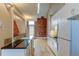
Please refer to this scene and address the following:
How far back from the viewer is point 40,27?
2.76m

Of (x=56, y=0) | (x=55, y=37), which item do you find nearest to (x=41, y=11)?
(x=55, y=37)

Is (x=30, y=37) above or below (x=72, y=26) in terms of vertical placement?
below

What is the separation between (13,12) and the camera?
2.92m

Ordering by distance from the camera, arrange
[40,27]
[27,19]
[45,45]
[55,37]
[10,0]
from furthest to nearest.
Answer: [55,37] < [45,45] < [40,27] < [27,19] < [10,0]

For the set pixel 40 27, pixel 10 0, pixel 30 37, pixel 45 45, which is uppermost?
pixel 10 0

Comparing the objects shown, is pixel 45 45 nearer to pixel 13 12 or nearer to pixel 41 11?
pixel 41 11

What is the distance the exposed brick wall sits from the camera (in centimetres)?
269

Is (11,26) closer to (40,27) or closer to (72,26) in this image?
(40,27)

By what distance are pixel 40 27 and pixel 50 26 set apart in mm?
386

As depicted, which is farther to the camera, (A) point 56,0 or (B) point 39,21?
(B) point 39,21

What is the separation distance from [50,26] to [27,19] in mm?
686

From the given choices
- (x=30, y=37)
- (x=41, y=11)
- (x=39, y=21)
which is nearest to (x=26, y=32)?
(x=30, y=37)

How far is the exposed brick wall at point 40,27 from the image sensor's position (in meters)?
2.69

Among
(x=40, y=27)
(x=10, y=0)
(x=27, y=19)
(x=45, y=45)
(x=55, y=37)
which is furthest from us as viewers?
(x=55, y=37)
